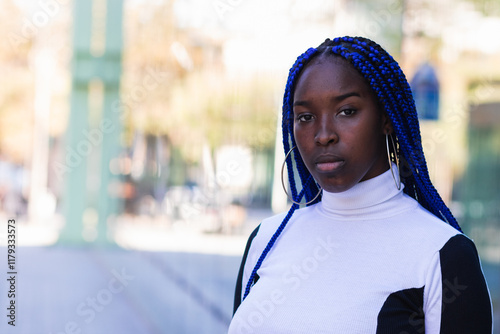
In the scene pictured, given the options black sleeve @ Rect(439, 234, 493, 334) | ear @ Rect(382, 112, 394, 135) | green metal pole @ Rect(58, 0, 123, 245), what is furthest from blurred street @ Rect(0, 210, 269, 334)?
black sleeve @ Rect(439, 234, 493, 334)

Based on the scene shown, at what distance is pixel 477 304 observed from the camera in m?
1.20

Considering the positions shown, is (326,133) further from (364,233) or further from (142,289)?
(142,289)

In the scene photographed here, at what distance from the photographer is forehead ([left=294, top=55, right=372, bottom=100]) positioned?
137 cm

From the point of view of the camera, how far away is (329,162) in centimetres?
137

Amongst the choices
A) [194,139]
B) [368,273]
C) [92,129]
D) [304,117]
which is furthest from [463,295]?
[92,129]

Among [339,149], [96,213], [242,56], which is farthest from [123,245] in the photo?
[339,149]

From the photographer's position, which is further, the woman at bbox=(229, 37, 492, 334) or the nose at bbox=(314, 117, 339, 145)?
the nose at bbox=(314, 117, 339, 145)

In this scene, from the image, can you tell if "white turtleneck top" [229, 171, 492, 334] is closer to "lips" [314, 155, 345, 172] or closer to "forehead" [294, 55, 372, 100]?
"lips" [314, 155, 345, 172]

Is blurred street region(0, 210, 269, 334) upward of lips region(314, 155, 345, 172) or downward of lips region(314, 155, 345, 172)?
downward

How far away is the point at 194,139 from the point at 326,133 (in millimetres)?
4654

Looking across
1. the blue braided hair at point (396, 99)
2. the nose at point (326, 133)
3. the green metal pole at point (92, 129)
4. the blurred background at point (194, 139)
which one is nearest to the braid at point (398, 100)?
the blue braided hair at point (396, 99)

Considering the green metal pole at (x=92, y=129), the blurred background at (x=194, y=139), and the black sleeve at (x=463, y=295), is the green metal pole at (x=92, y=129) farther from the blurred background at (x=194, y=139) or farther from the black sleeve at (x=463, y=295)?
the black sleeve at (x=463, y=295)

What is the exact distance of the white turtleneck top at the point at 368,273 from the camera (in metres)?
1.23

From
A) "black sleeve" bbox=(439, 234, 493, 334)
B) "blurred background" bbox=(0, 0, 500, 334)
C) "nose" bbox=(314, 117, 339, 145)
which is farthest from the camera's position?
"blurred background" bbox=(0, 0, 500, 334)
